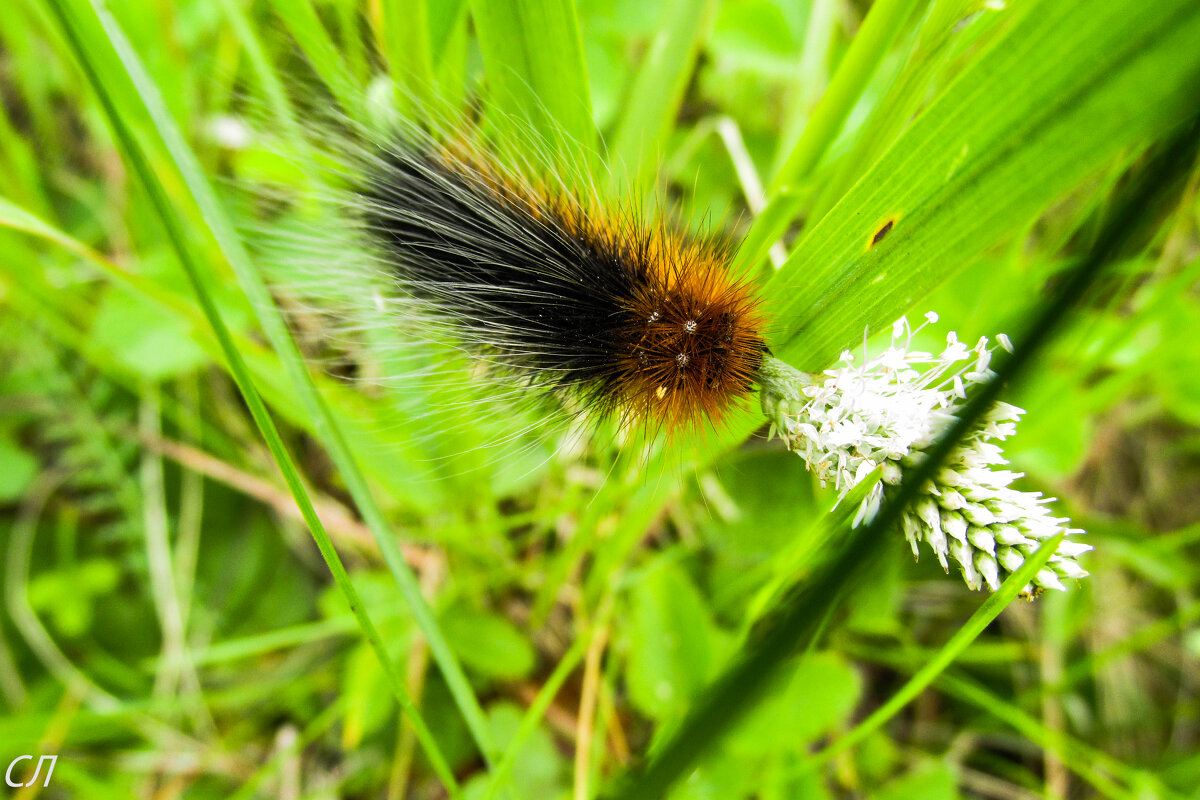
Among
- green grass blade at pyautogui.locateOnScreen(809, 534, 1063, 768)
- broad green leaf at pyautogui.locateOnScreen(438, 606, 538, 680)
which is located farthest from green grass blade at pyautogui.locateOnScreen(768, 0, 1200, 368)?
broad green leaf at pyautogui.locateOnScreen(438, 606, 538, 680)

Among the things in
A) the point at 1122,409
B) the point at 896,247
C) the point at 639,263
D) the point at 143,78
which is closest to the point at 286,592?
the point at 143,78

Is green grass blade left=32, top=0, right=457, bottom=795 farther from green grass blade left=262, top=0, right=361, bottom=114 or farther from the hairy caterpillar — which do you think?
green grass blade left=262, top=0, right=361, bottom=114

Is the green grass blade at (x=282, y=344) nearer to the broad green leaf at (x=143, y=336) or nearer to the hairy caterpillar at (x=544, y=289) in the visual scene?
the hairy caterpillar at (x=544, y=289)

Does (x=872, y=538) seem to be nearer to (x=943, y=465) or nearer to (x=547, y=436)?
(x=943, y=465)

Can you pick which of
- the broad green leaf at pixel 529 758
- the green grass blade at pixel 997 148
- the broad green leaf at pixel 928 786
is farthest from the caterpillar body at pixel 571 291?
the broad green leaf at pixel 928 786

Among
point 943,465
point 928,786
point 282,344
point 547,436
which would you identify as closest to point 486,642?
point 547,436
